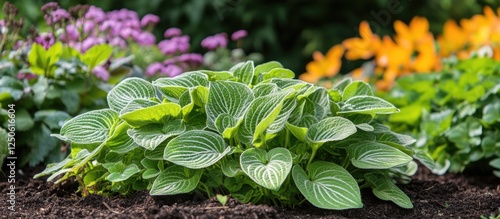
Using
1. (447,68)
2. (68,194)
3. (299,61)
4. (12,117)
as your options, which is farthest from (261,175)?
(299,61)

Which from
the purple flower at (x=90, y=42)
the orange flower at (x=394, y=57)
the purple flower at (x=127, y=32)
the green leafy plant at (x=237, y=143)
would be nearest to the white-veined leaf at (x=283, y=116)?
the green leafy plant at (x=237, y=143)

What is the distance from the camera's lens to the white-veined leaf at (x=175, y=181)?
2.14m

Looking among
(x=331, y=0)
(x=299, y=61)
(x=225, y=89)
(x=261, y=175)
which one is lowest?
(x=299, y=61)

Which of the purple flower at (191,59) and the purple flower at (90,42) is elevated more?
the purple flower at (90,42)

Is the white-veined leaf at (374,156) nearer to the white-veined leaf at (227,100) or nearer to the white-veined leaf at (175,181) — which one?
the white-veined leaf at (227,100)

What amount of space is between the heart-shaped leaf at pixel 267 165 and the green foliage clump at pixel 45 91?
4.08 feet

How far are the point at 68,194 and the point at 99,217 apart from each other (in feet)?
1.98

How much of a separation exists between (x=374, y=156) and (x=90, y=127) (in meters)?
1.00

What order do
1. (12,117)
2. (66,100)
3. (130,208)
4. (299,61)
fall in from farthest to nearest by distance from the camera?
(299,61) → (66,100) → (12,117) → (130,208)

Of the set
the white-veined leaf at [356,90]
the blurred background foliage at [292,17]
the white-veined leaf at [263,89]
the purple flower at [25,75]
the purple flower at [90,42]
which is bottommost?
the blurred background foliage at [292,17]

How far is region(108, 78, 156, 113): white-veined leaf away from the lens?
7.86 feet

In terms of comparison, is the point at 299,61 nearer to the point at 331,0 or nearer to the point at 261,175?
the point at 331,0

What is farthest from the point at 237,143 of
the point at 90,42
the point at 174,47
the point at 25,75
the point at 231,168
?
the point at 174,47

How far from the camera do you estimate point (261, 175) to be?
202cm
